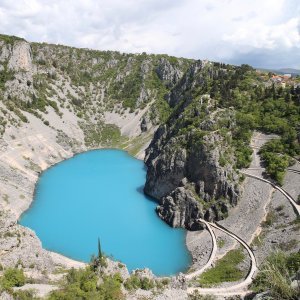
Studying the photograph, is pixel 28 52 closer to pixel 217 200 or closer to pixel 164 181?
pixel 164 181

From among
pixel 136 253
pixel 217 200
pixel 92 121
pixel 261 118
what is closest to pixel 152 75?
pixel 92 121

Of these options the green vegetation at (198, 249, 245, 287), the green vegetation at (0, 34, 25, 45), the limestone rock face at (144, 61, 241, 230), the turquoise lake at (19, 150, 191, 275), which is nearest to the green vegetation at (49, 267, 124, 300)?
the green vegetation at (198, 249, 245, 287)

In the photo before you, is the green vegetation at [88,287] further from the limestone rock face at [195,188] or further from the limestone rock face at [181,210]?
the limestone rock face at [195,188]

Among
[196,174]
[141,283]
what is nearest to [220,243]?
[196,174]

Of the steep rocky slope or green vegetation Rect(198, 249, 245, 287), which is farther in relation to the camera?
the steep rocky slope

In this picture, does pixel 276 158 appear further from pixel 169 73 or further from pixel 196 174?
pixel 169 73

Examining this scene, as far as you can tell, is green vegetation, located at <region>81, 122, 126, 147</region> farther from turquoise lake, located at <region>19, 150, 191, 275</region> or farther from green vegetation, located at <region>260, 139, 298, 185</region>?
green vegetation, located at <region>260, 139, 298, 185</region>
